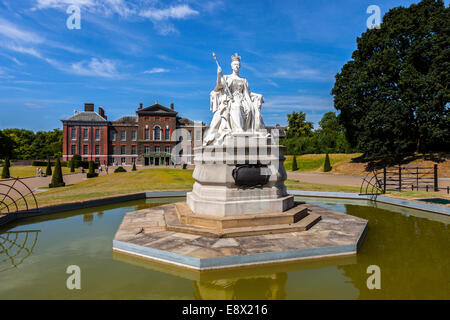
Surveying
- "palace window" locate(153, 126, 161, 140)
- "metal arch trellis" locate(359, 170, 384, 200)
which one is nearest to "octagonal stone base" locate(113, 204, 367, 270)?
"metal arch trellis" locate(359, 170, 384, 200)

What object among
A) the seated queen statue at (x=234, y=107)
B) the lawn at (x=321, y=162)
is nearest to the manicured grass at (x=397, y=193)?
the seated queen statue at (x=234, y=107)

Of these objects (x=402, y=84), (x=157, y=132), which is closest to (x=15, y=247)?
(x=402, y=84)

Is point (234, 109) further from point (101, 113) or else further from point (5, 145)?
point (5, 145)

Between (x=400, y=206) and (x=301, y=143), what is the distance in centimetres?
3985

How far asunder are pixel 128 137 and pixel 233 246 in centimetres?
5718

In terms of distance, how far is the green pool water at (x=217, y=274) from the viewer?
3.60 metres

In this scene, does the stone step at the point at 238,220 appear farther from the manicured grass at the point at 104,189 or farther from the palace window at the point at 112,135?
the palace window at the point at 112,135

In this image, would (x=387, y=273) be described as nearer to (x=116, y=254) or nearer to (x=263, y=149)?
(x=263, y=149)

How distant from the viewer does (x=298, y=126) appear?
65.1 metres

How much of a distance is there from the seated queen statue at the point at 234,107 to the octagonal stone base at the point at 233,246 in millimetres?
2862

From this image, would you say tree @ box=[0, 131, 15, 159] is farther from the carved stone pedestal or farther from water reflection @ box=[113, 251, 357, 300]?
water reflection @ box=[113, 251, 357, 300]

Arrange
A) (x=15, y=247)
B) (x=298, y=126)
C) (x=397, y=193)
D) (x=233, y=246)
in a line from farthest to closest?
(x=298, y=126) < (x=397, y=193) < (x=15, y=247) < (x=233, y=246)
